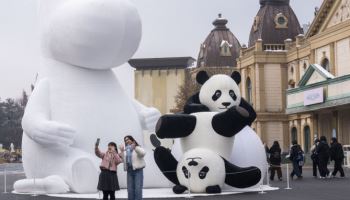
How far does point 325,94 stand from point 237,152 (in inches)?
922

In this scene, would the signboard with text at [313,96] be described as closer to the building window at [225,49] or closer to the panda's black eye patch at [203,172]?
the panda's black eye patch at [203,172]

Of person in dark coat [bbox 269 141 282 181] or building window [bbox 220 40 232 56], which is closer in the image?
person in dark coat [bbox 269 141 282 181]

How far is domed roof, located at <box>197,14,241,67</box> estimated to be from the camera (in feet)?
253

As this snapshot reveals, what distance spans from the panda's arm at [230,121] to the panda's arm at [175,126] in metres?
0.46

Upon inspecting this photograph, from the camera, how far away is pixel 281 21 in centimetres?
5719

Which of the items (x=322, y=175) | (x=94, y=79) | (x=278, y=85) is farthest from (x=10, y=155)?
(x=94, y=79)

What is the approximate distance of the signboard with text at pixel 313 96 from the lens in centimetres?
3650

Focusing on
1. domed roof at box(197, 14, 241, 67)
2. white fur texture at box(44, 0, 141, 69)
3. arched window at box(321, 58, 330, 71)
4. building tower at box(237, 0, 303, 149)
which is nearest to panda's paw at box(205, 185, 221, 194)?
white fur texture at box(44, 0, 141, 69)

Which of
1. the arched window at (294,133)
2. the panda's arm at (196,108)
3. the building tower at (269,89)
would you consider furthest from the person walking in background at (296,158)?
the building tower at (269,89)

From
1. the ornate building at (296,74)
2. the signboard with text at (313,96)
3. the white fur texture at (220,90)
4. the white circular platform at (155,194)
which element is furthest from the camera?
the ornate building at (296,74)

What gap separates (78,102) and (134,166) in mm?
3483

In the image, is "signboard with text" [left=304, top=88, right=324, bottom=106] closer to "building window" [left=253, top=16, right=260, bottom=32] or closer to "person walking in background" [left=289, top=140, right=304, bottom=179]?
"person walking in background" [left=289, top=140, right=304, bottom=179]

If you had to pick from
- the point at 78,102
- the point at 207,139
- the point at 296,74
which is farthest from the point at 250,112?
the point at 296,74

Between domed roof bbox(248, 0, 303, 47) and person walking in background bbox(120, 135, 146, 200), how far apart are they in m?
45.2
